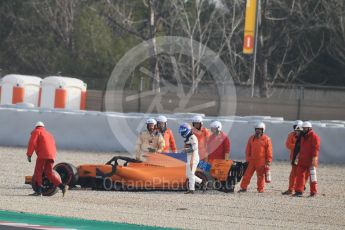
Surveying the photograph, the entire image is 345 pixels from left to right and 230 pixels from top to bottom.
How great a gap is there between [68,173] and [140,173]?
136cm

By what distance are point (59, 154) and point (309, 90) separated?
22.7 m

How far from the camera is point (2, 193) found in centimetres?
1767

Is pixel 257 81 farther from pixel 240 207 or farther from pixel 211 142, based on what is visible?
pixel 240 207

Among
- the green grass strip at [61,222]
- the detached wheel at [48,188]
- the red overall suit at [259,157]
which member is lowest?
the green grass strip at [61,222]

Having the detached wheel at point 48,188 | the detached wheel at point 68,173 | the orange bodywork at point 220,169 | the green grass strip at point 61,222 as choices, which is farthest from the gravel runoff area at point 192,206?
the green grass strip at point 61,222

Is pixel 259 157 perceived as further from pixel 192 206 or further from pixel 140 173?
pixel 192 206

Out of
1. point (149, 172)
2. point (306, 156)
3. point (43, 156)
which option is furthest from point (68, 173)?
point (306, 156)

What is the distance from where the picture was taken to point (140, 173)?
19078 millimetres

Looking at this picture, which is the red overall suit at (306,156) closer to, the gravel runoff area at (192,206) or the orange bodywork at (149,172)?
the gravel runoff area at (192,206)

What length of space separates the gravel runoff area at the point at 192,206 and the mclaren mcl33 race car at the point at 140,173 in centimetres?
21

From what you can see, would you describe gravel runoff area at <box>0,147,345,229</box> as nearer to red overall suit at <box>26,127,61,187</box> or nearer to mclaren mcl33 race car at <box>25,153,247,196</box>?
mclaren mcl33 race car at <box>25,153,247,196</box>

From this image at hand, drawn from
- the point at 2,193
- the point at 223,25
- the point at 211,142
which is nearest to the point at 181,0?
the point at 223,25

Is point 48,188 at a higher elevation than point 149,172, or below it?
below

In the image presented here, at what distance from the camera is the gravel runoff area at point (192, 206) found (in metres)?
14.8
